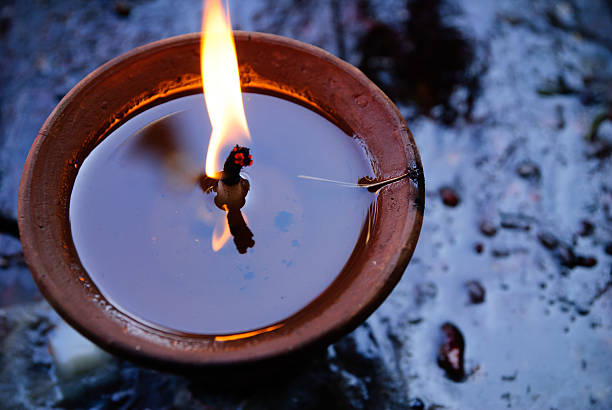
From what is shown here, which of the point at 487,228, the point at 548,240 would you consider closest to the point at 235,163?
the point at 487,228

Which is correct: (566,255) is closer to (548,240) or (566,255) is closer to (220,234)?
(548,240)

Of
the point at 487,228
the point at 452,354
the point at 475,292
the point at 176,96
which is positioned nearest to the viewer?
the point at 176,96

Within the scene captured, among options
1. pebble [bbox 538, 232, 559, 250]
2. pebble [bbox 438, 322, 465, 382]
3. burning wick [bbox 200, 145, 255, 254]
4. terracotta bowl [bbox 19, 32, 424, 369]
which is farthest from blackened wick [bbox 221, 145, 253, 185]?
pebble [bbox 538, 232, 559, 250]

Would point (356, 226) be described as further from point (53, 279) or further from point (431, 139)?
point (431, 139)

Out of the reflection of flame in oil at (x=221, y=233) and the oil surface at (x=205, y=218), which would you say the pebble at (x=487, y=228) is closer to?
the oil surface at (x=205, y=218)

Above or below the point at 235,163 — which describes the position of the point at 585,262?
below

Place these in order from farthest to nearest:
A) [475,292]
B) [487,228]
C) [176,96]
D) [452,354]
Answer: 1. [487,228]
2. [475,292]
3. [452,354]
4. [176,96]
